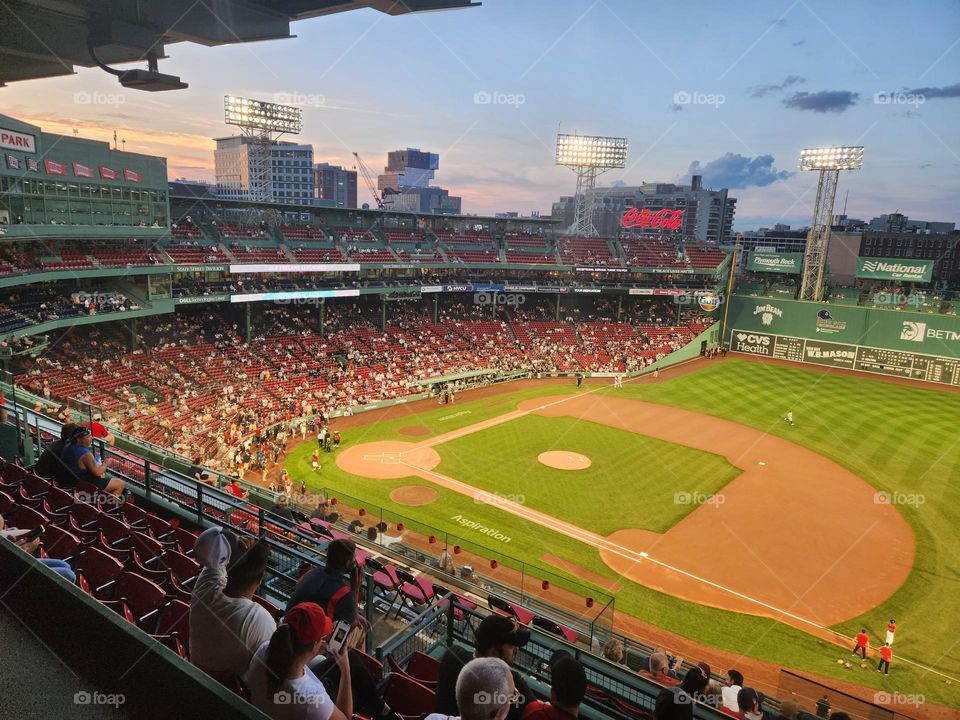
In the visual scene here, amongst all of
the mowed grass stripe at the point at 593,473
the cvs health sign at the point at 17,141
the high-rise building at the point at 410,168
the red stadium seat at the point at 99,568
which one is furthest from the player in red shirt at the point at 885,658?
Answer: the high-rise building at the point at 410,168

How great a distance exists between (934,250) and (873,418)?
85.3 metres

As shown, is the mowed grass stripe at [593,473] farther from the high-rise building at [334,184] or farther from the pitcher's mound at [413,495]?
the high-rise building at [334,184]

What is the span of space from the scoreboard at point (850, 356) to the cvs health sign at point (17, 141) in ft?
167

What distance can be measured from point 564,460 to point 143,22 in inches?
968

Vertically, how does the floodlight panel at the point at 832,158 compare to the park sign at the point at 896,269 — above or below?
above

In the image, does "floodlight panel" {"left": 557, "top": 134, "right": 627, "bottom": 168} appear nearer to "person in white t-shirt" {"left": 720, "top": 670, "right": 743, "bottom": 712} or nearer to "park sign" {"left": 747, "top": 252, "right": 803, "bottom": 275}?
"park sign" {"left": 747, "top": 252, "right": 803, "bottom": 275}

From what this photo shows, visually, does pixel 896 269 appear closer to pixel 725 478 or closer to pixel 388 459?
pixel 725 478

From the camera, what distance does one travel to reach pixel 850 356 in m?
46.7

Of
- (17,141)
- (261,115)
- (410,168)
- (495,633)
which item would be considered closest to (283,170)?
(410,168)

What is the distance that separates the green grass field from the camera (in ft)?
51.1

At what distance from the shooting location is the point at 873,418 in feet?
114

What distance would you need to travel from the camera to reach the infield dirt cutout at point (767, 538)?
17.5m

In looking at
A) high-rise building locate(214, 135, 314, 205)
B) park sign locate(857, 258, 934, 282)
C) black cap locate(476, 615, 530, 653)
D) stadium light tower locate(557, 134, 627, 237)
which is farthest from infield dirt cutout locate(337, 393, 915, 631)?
high-rise building locate(214, 135, 314, 205)

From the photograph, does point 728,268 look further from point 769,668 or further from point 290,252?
point 769,668
